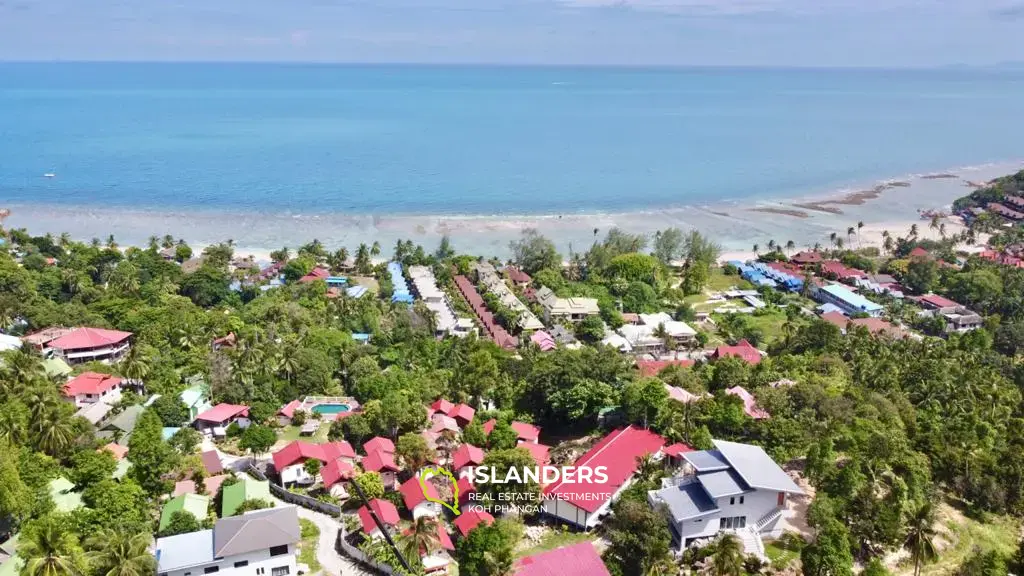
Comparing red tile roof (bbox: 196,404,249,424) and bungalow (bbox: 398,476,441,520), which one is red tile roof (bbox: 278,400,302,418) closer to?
red tile roof (bbox: 196,404,249,424)

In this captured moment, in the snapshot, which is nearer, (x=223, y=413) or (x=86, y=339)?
(x=223, y=413)

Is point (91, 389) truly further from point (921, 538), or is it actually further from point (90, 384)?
point (921, 538)

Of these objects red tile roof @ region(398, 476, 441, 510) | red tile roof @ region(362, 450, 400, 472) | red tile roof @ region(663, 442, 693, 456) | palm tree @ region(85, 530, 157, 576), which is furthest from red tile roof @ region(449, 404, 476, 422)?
palm tree @ region(85, 530, 157, 576)

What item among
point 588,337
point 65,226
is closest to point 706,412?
point 588,337

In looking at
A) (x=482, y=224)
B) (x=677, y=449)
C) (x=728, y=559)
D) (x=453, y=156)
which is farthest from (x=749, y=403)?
(x=453, y=156)

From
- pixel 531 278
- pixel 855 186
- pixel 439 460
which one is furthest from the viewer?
pixel 855 186

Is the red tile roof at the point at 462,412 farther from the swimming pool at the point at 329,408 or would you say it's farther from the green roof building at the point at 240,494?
the green roof building at the point at 240,494

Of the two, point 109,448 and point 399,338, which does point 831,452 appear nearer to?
point 399,338
